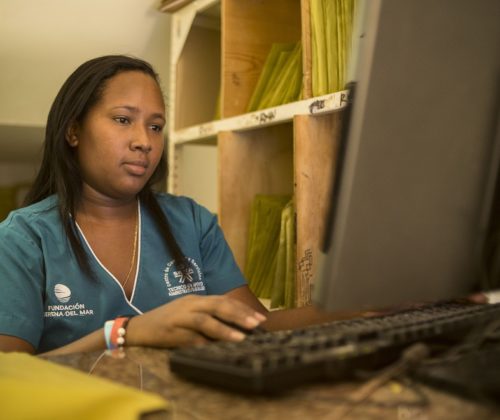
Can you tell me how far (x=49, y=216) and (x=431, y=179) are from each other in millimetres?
974

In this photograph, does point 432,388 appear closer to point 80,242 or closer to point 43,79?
point 80,242

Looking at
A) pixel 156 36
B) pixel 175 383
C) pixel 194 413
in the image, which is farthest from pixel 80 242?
pixel 156 36

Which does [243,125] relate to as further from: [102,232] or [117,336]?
[117,336]

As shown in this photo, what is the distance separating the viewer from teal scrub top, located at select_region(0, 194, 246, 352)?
1152 mm

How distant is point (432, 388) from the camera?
21.9 inches

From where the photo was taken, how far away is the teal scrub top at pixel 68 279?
45.4 inches

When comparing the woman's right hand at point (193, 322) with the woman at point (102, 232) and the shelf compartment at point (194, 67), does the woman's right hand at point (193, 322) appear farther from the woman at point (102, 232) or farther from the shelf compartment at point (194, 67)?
the shelf compartment at point (194, 67)

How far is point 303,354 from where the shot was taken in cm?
55

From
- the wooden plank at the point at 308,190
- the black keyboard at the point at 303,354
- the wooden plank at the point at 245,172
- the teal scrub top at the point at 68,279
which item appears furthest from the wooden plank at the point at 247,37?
the black keyboard at the point at 303,354

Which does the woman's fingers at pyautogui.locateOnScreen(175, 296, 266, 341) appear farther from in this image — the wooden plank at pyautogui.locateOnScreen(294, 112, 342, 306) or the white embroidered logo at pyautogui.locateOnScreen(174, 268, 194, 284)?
the wooden plank at pyautogui.locateOnScreen(294, 112, 342, 306)

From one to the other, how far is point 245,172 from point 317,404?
1627 millimetres

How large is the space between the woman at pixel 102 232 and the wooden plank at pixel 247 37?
0.50 meters

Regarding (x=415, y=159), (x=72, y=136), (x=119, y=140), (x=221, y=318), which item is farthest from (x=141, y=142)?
(x=415, y=159)

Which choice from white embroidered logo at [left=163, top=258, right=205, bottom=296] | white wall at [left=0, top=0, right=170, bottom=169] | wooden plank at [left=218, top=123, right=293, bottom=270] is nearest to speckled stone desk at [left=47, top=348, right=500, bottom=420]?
white embroidered logo at [left=163, top=258, right=205, bottom=296]
